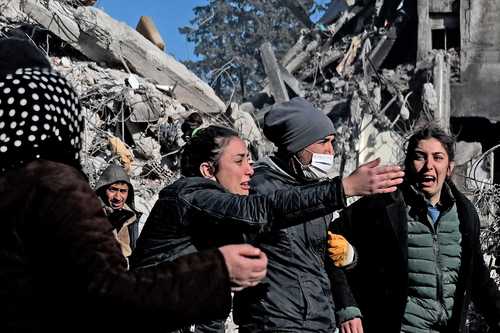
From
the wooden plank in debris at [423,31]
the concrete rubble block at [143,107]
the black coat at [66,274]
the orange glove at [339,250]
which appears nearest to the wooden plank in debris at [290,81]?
the wooden plank in debris at [423,31]

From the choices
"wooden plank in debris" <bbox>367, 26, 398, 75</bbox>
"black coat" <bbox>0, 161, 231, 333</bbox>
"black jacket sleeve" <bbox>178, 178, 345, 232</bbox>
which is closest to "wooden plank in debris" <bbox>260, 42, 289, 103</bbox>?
"wooden plank in debris" <bbox>367, 26, 398, 75</bbox>

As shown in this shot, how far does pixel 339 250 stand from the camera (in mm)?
3973

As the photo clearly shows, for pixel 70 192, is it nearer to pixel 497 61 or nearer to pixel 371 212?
pixel 371 212

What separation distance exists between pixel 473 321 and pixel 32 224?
6502mm

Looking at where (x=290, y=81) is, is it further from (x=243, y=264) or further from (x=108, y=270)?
(x=108, y=270)

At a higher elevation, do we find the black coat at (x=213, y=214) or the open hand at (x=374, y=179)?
the open hand at (x=374, y=179)


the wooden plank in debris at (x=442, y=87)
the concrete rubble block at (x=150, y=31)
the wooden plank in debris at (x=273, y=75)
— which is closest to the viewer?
the concrete rubble block at (x=150, y=31)

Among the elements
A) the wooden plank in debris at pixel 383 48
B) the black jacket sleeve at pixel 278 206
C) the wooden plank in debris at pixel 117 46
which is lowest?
the black jacket sleeve at pixel 278 206

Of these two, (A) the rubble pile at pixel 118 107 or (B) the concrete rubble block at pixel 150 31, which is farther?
(B) the concrete rubble block at pixel 150 31

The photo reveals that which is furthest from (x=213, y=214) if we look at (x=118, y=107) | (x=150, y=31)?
(x=150, y=31)

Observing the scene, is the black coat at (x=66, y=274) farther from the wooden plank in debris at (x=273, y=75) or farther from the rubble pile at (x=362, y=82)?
the wooden plank in debris at (x=273, y=75)

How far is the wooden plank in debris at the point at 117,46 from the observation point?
845 cm

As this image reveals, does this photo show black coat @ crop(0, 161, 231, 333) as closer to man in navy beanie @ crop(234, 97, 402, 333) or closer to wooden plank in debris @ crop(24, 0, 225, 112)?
man in navy beanie @ crop(234, 97, 402, 333)

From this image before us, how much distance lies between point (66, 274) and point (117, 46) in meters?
7.39
